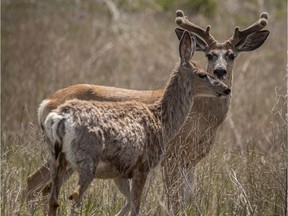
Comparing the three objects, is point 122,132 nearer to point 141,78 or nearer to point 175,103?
point 175,103

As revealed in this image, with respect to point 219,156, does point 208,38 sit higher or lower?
higher

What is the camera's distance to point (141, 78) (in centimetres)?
1659

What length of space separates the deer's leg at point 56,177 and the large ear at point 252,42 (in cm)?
334

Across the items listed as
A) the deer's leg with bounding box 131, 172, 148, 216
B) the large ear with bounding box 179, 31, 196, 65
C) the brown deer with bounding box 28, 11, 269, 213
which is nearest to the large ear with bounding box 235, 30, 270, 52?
the brown deer with bounding box 28, 11, 269, 213

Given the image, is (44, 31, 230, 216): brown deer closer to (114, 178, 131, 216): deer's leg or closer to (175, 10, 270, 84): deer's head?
(114, 178, 131, 216): deer's leg

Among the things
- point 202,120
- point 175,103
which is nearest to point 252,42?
point 202,120

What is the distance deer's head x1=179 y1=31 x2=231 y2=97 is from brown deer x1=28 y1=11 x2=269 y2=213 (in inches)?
13.8

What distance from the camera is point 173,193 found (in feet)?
28.4

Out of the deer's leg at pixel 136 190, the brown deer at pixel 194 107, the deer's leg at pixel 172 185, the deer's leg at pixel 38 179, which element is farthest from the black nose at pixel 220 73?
the deer's leg at pixel 136 190

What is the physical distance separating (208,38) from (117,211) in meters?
2.39

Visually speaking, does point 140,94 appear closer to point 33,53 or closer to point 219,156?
point 219,156

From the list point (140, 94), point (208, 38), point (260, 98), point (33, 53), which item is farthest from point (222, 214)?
point (33, 53)

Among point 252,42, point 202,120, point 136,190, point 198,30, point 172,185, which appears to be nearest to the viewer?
point 136,190

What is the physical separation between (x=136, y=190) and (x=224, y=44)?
2.63 meters
